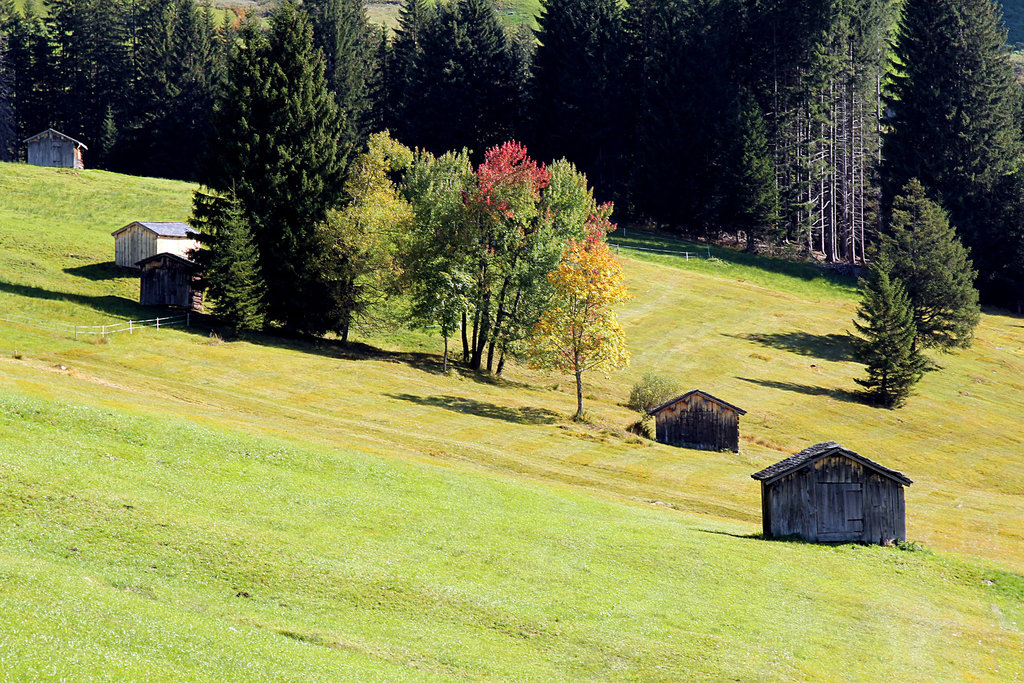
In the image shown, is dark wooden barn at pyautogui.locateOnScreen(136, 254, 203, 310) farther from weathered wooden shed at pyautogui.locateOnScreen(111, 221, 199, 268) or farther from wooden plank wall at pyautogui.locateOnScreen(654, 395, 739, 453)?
wooden plank wall at pyautogui.locateOnScreen(654, 395, 739, 453)

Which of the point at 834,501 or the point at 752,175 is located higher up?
the point at 752,175

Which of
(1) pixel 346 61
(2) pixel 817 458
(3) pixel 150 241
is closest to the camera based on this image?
(2) pixel 817 458

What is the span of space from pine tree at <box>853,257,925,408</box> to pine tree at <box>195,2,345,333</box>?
147 ft

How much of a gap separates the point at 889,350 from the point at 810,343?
1312cm

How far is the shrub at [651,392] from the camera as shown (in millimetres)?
70375

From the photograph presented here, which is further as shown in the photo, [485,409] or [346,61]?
[346,61]

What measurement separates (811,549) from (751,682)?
16016 millimetres

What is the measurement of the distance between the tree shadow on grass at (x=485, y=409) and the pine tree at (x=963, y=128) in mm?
74255

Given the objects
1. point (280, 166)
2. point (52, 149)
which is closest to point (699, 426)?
point (280, 166)

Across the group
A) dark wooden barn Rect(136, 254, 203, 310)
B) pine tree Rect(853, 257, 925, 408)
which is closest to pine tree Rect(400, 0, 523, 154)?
dark wooden barn Rect(136, 254, 203, 310)

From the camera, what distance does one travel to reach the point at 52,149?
124 metres

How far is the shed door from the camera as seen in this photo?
42406mm

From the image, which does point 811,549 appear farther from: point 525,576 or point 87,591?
point 87,591

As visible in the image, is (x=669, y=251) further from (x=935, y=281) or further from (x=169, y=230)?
(x=169, y=230)
